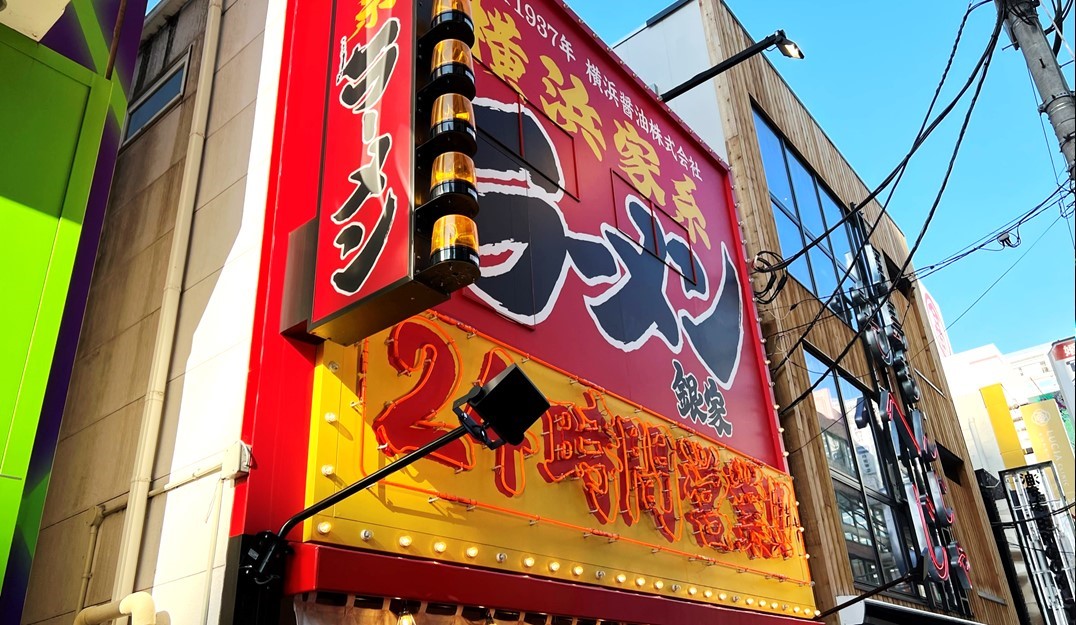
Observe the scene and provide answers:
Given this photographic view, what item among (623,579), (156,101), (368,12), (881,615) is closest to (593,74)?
(368,12)

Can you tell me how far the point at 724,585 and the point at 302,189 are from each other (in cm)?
548

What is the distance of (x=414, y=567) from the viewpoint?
521cm

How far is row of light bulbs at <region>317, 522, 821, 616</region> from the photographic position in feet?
17.4

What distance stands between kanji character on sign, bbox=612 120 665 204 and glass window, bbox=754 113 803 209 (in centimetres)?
431

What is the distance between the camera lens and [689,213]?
11320 mm

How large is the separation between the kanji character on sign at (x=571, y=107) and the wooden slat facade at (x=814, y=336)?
13.0ft

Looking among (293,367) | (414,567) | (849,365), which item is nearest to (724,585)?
(414,567)

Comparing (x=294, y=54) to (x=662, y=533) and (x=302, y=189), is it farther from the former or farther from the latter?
(x=662, y=533)

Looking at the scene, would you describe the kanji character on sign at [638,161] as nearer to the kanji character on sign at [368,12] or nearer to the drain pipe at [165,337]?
the kanji character on sign at [368,12]

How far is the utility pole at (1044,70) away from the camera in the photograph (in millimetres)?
7992

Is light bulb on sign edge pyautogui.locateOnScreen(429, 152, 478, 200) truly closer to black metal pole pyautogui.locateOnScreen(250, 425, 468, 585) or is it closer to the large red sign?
black metal pole pyautogui.locateOnScreen(250, 425, 468, 585)

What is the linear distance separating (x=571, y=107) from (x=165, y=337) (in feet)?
17.1

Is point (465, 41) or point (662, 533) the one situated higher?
point (465, 41)

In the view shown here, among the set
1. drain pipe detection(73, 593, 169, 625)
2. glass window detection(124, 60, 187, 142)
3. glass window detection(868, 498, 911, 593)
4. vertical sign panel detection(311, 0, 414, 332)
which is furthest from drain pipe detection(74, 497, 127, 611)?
glass window detection(868, 498, 911, 593)
